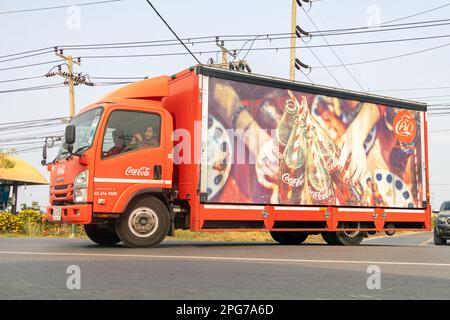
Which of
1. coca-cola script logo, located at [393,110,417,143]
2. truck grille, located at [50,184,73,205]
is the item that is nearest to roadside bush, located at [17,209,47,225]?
truck grille, located at [50,184,73,205]

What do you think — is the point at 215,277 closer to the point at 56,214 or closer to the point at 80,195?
the point at 80,195

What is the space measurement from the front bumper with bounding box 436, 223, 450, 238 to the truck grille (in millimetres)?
13378

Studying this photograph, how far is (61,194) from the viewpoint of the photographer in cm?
1045

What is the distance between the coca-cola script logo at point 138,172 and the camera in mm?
10141

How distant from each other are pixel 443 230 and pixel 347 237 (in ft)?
22.4

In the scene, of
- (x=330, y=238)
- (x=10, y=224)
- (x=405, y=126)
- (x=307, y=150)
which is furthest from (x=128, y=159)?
(x=10, y=224)

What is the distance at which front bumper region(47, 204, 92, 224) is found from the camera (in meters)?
9.73

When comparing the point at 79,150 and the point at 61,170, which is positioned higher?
the point at 79,150

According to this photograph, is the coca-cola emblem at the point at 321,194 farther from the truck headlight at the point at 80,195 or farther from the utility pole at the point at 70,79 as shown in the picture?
the utility pole at the point at 70,79

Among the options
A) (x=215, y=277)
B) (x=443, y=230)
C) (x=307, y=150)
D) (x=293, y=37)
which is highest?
(x=293, y=37)

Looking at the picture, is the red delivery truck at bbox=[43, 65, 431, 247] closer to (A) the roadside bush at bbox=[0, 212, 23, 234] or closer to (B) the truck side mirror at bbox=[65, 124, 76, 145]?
(B) the truck side mirror at bbox=[65, 124, 76, 145]
